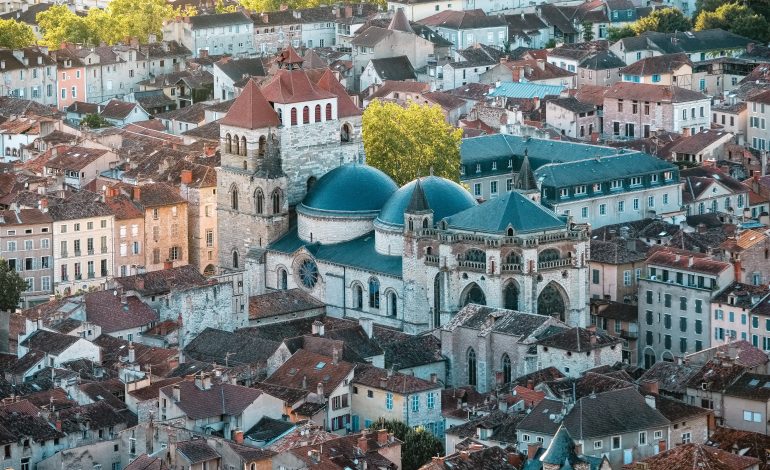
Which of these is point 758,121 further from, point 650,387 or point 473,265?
point 650,387

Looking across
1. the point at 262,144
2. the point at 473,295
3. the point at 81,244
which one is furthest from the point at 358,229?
the point at 81,244

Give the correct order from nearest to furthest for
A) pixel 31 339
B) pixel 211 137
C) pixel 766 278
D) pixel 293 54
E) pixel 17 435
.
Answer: pixel 17 435 < pixel 31 339 < pixel 766 278 < pixel 293 54 < pixel 211 137

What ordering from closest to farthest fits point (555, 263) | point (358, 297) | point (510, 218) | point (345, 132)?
1. point (510, 218)
2. point (555, 263)
3. point (358, 297)
4. point (345, 132)

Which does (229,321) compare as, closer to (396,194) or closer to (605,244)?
(396,194)

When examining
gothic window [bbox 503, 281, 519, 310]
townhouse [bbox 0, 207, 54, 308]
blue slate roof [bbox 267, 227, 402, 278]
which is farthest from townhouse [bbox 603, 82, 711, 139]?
gothic window [bbox 503, 281, 519, 310]

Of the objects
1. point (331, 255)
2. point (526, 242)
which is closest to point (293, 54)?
point (331, 255)

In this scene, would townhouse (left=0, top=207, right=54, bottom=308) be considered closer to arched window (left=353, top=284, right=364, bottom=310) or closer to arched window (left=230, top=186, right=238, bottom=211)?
arched window (left=230, top=186, right=238, bottom=211)
